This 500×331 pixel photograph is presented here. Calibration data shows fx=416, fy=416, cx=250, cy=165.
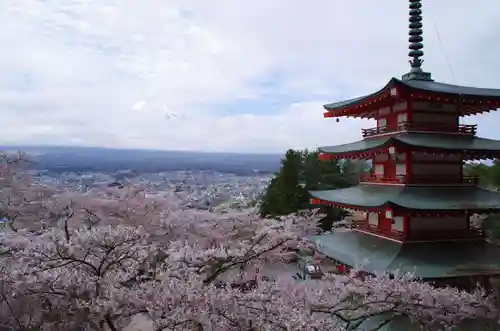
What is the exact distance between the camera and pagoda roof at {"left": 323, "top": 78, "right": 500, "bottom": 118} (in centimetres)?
967

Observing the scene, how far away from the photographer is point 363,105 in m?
11.3

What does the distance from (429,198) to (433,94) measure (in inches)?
96.2

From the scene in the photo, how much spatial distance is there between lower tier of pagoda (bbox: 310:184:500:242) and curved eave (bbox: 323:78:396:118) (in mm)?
2200

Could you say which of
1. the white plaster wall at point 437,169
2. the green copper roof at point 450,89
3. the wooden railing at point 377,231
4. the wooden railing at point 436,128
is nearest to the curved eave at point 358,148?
the wooden railing at point 436,128

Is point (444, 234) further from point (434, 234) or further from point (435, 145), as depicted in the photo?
point (435, 145)

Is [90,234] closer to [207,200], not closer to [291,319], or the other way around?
[291,319]

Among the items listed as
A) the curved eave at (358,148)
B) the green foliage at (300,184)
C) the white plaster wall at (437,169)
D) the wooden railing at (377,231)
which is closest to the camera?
the wooden railing at (377,231)

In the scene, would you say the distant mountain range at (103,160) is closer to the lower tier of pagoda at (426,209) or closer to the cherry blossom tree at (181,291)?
the cherry blossom tree at (181,291)

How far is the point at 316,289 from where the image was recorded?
6703 millimetres

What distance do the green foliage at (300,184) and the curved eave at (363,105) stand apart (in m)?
13.6

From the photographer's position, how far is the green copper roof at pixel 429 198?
918cm

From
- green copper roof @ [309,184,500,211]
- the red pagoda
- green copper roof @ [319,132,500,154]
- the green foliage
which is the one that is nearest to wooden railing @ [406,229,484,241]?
the red pagoda

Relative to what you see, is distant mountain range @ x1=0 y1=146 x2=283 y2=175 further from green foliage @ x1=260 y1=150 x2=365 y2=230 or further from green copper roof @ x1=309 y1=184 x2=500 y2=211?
green copper roof @ x1=309 y1=184 x2=500 y2=211

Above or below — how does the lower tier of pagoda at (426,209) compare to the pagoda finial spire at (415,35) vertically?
below
